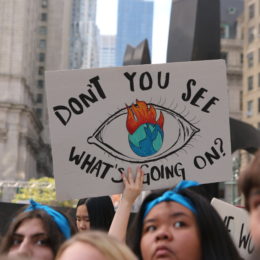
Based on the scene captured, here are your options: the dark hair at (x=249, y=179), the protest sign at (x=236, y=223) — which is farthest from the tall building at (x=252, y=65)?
the dark hair at (x=249, y=179)

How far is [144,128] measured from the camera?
5531mm

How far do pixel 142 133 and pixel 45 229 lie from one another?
5.27 ft

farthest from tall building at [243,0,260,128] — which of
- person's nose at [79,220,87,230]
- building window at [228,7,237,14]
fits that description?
person's nose at [79,220,87,230]

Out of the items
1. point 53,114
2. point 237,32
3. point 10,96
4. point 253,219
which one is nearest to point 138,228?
point 253,219

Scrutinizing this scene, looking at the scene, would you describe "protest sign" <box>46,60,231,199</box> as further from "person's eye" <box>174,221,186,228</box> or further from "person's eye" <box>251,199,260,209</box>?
"person's eye" <box>251,199,260,209</box>

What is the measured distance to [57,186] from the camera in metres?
5.15

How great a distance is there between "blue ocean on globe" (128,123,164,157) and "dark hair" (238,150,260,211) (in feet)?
8.53

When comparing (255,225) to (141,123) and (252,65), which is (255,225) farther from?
(252,65)

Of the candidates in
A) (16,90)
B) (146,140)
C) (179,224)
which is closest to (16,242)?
(179,224)

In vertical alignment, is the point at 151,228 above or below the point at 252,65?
below

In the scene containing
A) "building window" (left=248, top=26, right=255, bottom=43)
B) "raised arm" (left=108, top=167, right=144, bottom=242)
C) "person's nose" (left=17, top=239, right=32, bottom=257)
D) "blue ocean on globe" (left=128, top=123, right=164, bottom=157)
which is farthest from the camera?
"building window" (left=248, top=26, right=255, bottom=43)

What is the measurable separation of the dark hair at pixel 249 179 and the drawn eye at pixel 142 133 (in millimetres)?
2553

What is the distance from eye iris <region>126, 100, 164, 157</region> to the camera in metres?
5.48

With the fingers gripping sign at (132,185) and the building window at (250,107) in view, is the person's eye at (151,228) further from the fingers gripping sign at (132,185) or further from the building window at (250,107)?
the building window at (250,107)
